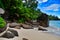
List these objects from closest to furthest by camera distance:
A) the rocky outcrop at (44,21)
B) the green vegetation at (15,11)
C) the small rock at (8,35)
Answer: the small rock at (8,35) → the rocky outcrop at (44,21) → the green vegetation at (15,11)

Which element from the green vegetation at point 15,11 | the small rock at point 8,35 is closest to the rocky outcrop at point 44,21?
Answer: the green vegetation at point 15,11

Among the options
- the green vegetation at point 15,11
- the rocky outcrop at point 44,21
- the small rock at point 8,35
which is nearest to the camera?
the small rock at point 8,35

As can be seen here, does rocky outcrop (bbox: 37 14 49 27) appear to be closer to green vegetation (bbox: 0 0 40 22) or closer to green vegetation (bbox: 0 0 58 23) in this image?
green vegetation (bbox: 0 0 58 23)

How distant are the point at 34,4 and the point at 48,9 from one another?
2795mm

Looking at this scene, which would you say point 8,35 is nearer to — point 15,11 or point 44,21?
point 44,21

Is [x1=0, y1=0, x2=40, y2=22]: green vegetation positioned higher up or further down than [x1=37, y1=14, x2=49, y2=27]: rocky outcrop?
higher up

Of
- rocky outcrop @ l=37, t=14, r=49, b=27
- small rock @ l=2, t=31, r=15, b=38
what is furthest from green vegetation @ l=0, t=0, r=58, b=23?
small rock @ l=2, t=31, r=15, b=38

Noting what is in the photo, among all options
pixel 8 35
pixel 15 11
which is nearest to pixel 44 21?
pixel 15 11

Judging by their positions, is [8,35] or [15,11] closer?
[8,35]

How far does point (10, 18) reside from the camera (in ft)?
39.6

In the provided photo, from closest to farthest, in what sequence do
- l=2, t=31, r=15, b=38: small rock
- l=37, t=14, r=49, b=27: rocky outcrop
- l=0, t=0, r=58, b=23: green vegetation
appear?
l=2, t=31, r=15, b=38: small rock → l=37, t=14, r=49, b=27: rocky outcrop → l=0, t=0, r=58, b=23: green vegetation

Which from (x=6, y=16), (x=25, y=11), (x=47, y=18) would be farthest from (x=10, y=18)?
(x=47, y=18)

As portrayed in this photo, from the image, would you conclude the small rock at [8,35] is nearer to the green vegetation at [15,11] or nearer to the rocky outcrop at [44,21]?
the rocky outcrop at [44,21]

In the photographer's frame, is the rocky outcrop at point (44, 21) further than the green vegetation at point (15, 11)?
No
